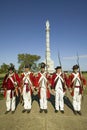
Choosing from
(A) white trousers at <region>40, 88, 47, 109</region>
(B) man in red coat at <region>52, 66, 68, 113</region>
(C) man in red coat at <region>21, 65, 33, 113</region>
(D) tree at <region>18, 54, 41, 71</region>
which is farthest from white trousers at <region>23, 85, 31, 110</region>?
(D) tree at <region>18, 54, 41, 71</region>

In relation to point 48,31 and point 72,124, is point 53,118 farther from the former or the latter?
point 48,31

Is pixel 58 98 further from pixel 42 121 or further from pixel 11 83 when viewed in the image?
pixel 11 83

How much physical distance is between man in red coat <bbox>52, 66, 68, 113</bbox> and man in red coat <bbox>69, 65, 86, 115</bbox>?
1.11 ft

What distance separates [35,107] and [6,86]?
175 centimetres

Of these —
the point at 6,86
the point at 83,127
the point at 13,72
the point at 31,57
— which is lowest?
the point at 83,127

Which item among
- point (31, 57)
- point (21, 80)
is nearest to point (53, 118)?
point (21, 80)

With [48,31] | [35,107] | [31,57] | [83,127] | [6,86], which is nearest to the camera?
[83,127]

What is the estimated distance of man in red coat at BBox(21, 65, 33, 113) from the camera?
273 inches

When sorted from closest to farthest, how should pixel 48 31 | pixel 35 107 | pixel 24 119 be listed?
pixel 24 119 → pixel 35 107 → pixel 48 31

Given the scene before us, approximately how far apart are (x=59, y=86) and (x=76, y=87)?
683mm

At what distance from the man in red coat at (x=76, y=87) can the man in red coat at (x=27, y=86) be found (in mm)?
1674

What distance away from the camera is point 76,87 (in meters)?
6.81

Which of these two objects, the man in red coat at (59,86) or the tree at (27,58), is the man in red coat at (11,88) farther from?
the tree at (27,58)

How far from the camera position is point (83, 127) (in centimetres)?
530
